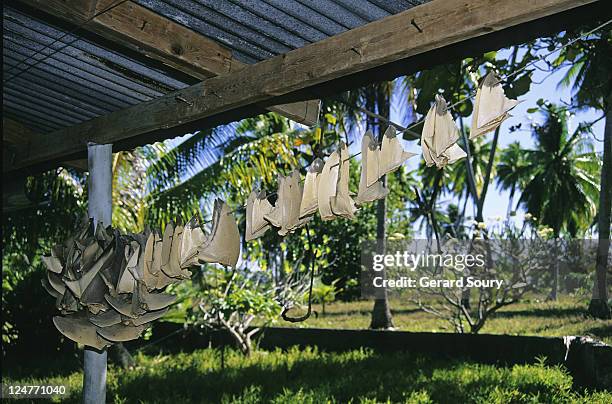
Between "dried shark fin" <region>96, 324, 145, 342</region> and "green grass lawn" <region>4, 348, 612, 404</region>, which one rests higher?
"dried shark fin" <region>96, 324, 145, 342</region>

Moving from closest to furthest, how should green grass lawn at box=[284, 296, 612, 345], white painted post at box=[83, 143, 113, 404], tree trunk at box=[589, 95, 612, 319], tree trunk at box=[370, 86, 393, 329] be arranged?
white painted post at box=[83, 143, 113, 404] → tree trunk at box=[589, 95, 612, 319] → green grass lawn at box=[284, 296, 612, 345] → tree trunk at box=[370, 86, 393, 329]

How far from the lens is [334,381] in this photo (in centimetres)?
536

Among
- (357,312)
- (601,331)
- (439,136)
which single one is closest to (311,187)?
(439,136)

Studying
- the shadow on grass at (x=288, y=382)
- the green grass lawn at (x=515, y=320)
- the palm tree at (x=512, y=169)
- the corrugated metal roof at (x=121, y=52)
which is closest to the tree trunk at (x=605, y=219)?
the green grass lawn at (x=515, y=320)

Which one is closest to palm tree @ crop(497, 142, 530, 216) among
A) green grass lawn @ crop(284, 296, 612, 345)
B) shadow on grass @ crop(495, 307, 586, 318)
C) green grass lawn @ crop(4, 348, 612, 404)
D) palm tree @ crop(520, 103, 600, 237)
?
palm tree @ crop(520, 103, 600, 237)

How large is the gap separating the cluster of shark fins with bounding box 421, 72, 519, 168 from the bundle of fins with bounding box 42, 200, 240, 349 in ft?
2.37

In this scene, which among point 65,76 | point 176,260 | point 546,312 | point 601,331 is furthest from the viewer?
point 546,312

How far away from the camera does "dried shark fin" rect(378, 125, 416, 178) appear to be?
1.77m

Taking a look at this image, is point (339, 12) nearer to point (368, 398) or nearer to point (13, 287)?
point (368, 398)

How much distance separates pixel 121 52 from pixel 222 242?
92 centimetres

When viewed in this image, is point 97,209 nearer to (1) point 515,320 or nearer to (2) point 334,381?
(2) point 334,381

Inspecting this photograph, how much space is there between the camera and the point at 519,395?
4504 mm

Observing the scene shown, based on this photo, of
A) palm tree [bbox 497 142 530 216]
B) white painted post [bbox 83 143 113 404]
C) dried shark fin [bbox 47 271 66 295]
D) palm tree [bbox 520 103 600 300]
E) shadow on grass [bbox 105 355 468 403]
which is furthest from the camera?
palm tree [bbox 497 142 530 216]

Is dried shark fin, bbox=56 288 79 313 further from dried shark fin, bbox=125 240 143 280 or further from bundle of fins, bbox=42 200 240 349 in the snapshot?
dried shark fin, bbox=125 240 143 280
